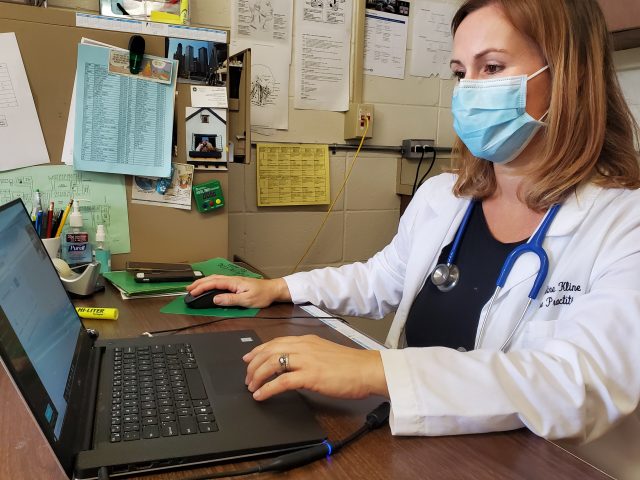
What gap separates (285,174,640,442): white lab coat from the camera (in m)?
0.61

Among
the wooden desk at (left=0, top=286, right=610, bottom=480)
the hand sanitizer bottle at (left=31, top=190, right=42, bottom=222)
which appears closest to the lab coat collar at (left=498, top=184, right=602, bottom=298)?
the wooden desk at (left=0, top=286, right=610, bottom=480)

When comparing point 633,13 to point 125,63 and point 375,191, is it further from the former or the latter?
point 125,63

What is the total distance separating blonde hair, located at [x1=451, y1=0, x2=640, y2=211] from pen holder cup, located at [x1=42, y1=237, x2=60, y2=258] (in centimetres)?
98

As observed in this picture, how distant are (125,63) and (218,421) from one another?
0.95 m

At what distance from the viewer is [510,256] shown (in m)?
0.91

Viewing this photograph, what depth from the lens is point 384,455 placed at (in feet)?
1.84

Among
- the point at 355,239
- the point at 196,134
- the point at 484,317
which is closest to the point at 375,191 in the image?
the point at 355,239

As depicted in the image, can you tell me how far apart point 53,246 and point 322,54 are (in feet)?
3.42

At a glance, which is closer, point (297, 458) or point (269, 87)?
point (297, 458)

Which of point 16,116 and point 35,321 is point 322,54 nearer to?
point 16,116

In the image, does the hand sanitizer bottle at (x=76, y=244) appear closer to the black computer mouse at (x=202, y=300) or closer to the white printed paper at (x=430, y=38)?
the black computer mouse at (x=202, y=300)

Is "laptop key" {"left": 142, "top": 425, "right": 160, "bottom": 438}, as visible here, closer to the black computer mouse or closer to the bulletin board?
the black computer mouse

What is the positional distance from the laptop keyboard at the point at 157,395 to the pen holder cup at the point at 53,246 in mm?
469

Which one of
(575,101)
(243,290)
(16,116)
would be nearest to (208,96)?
(16,116)
